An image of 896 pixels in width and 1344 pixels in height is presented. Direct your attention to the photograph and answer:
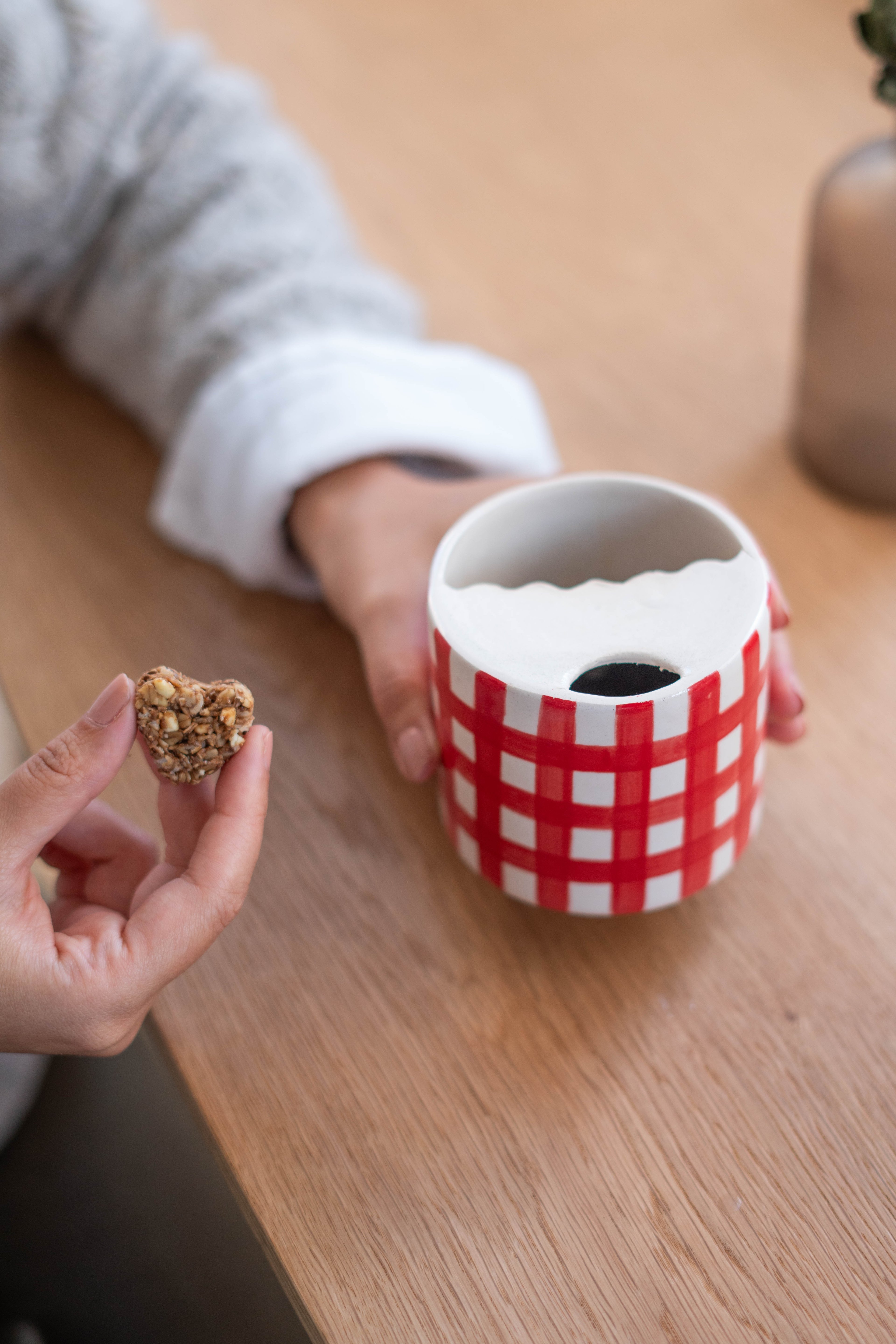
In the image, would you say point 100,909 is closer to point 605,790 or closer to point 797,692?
point 605,790

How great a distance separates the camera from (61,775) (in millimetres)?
361

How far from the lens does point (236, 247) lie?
0.68 meters

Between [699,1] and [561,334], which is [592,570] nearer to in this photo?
[561,334]

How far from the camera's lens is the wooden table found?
385mm

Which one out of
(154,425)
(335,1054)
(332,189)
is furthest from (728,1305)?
(332,189)

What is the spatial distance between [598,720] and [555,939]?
16 centimetres

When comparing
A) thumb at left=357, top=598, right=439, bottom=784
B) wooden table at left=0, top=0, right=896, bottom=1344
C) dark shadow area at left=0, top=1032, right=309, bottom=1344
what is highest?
thumb at left=357, top=598, right=439, bottom=784

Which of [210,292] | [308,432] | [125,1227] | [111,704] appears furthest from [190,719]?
[125,1227]

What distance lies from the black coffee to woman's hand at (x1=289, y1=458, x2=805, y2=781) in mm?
100

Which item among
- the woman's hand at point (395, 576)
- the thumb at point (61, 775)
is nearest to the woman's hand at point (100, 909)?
the thumb at point (61, 775)

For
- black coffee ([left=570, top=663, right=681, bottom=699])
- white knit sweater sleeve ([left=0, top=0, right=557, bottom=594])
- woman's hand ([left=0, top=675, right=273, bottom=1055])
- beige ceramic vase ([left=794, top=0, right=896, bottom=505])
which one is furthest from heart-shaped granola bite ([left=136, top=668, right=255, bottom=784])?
beige ceramic vase ([left=794, top=0, right=896, bottom=505])

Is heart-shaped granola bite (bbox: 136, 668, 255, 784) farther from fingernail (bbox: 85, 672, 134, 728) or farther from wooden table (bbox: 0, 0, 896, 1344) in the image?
wooden table (bbox: 0, 0, 896, 1344)

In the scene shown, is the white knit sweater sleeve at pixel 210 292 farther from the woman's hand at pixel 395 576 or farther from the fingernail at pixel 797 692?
the fingernail at pixel 797 692

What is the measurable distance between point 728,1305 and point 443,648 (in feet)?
0.83
